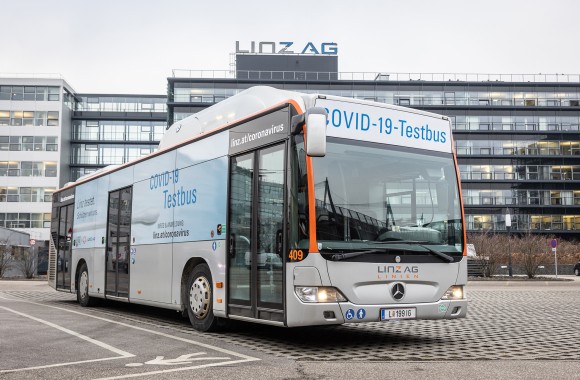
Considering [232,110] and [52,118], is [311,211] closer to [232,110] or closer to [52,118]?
[232,110]

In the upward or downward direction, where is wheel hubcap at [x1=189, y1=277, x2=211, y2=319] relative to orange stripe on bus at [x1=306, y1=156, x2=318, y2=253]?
downward

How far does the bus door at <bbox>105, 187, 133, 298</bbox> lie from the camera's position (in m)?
13.9

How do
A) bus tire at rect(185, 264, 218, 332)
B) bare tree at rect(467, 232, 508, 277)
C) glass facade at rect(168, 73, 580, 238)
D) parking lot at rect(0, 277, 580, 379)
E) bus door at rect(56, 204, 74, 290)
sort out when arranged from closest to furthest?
parking lot at rect(0, 277, 580, 379) < bus tire at rect(185, 264, 218, 332) < bus door at rect(56, 204, 74, 290) < bare tree at rect(467, 232, 508, 277) < glass facade at rect(168, 73, 580, 238)

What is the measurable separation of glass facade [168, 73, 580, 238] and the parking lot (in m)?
71.0

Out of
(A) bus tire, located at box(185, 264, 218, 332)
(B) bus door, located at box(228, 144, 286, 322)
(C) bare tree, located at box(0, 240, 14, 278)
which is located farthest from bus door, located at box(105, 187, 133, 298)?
(C) bare tree, located at box(0, 240, 14, 278)

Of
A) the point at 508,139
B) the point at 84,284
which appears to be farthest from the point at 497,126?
the point at 84,284

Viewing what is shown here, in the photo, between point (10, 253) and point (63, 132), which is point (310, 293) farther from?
point (63, 132)

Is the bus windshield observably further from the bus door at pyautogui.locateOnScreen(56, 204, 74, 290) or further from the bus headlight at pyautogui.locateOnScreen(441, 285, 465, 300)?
the bus door at pyautogui.locateOnScreen(56, 204, 74, 290)

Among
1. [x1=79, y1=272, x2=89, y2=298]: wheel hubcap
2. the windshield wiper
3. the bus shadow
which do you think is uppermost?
the windshield wiper

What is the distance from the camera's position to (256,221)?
30.3ft

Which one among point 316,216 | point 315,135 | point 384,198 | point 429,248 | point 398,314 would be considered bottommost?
point 398,314

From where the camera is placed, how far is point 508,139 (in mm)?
85312

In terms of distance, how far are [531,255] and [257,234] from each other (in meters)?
36.2

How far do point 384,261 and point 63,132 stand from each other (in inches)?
3067
